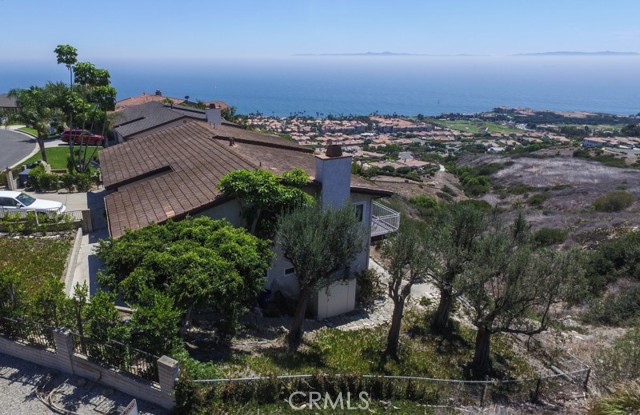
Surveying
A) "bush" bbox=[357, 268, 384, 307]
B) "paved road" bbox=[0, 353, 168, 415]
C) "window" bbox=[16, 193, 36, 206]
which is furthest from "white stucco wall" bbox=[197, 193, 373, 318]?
"window" bbox=[16, 193, 36, 206]

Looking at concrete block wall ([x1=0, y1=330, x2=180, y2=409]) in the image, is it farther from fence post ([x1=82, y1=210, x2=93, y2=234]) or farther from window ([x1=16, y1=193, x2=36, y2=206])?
window ([x1=16, y1=193, x2=36, y2=206])

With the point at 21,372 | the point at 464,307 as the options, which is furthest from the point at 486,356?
the point at 21,372

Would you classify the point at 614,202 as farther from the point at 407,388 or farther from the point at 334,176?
the point at 407,388

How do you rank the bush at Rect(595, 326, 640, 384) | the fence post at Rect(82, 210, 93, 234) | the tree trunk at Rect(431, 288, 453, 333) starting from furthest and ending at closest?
the fence post at Rect(82, 210, 93, 234), the tree trunk at Rect(431, 288, 453, 333), the bush at Rect(595, 326, 640, 384)

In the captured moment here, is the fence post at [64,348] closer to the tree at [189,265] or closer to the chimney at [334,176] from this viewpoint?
the tree at [189,265]

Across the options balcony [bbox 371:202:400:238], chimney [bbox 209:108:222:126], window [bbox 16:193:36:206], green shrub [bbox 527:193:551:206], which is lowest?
green shrub [bbox 527:193:551:206]

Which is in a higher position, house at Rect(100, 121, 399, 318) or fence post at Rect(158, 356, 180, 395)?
house at Rect(100, 121, 399, 318)

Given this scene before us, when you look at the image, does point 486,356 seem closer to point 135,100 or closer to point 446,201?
point 446,201
